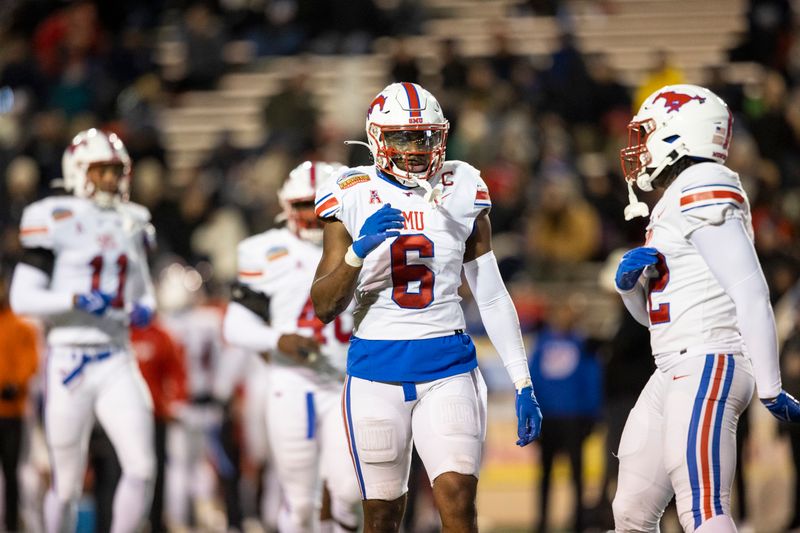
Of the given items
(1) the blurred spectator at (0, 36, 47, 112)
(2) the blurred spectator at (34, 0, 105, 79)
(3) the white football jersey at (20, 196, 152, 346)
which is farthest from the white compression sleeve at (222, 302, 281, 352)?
(2) the blurred spectator at (34, 0, 105, 79)

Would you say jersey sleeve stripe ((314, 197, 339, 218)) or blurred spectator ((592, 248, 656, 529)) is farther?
blurred spectator ((592, 248, 656, 529))

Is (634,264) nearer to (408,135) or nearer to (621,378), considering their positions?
(408,135)

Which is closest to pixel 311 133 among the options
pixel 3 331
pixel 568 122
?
pixel 568 122

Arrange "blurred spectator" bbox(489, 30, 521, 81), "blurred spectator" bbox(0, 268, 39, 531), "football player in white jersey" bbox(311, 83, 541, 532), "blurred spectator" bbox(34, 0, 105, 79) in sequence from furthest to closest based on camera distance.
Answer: "blurred spectator" bbox(34, 0, 105, 79), "blurred spectator" bbox(489, 30, 521, 81), "blurred spectator" bbox(0, 268, 39, 531), "football player in white jersey" bbox(311, 83, 541, 532)

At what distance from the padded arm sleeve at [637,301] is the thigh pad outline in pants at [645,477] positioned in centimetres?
28

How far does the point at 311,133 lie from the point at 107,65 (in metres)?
2.93

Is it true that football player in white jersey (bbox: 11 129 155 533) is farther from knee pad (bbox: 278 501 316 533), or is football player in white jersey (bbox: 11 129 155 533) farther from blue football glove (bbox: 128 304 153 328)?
knee pad (bbox: 278 501 316 533)

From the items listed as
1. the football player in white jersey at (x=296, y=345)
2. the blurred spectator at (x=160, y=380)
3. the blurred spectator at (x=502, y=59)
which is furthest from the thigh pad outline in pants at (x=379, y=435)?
the blurred spectator at (x=502, y=59)

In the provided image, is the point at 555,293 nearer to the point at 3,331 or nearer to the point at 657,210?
the point at 3,331

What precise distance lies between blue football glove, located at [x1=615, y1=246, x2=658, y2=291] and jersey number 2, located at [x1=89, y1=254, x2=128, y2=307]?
2.87m

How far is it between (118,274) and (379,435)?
251 cm

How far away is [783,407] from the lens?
463cm

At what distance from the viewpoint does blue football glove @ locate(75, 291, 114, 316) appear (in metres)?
6.62

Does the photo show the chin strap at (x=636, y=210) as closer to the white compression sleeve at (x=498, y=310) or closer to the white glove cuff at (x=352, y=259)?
the white compression sleeve at (x=498, y=310)
